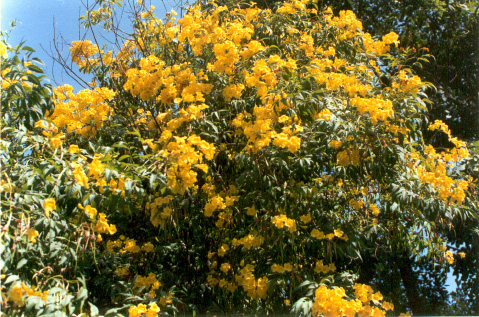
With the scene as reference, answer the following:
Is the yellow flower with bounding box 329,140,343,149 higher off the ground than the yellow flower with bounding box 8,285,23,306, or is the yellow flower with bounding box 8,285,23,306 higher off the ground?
the yellow flower with bounding box 329,140,343,149

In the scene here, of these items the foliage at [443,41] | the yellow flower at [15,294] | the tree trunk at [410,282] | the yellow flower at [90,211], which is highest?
the foliage at [443,41]

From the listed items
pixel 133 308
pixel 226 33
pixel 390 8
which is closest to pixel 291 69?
pixel 226 33

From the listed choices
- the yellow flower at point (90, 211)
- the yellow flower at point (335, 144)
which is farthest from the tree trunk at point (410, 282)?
the yellow flower at point (90, 211)

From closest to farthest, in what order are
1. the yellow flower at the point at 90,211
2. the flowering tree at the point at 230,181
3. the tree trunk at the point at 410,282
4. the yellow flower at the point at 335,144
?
1. the yellow flower at the point at 90,211
2. the flowering tree at the point at 230,181
3. the yellow flower at the point at 335,144
4. the tree trunk at the point at 410,282

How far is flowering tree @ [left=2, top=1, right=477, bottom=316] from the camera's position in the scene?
2049mm

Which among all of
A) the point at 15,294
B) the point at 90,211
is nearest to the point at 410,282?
the point at 90,211

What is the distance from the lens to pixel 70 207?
2.05 metres

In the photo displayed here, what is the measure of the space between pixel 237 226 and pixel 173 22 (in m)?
1.73

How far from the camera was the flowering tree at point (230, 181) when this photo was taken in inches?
80.7

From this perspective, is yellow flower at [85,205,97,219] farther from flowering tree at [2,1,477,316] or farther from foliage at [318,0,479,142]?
foliage at [318,0,479,142]

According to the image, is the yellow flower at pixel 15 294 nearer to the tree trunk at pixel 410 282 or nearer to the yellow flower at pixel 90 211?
the yellow flower at pixel 90 211

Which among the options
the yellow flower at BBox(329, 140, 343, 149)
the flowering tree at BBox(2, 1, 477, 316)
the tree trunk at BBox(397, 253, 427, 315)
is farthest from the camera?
the tree trunk at BBox(397, 253, 427, 315)

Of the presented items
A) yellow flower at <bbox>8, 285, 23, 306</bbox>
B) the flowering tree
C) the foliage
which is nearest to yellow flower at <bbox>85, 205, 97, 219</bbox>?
the flowering tree

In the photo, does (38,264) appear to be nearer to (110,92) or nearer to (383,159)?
(110,92)
